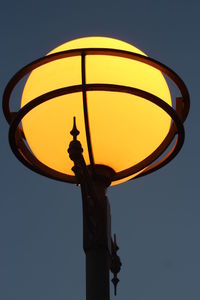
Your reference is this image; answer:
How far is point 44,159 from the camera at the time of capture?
3.55 metres

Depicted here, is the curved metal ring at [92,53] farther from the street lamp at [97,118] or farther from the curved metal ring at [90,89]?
the curved metal ring at [90,89]

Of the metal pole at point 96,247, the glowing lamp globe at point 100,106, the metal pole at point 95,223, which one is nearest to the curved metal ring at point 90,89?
the glowing lamp globe at point 100,106

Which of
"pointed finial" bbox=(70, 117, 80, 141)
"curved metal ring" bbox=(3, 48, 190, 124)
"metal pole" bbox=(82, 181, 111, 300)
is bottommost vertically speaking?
"metal pole" bbox=(82, 181, 111, 300)

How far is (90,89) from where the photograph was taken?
126 inches

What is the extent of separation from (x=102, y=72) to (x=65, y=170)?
586mm

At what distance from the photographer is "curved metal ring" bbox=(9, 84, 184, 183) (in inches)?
126

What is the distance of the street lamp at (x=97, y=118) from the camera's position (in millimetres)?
3246

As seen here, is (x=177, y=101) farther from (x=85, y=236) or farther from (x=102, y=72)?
(x=85, y=236)

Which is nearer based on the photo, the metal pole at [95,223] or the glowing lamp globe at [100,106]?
the metal pole at [95,223]

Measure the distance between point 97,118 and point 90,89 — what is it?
0.15 meters

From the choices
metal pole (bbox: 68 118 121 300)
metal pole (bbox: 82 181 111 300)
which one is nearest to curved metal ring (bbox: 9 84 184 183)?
metal pole (bbox: 68 118 121 300)

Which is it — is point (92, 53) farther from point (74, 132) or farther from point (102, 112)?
point (74, 132)

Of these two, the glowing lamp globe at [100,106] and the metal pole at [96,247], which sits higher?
the glowing lamp globe at [100,106]

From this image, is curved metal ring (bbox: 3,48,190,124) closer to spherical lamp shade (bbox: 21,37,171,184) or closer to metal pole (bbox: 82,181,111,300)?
spherical lamp shade (bbox: 21,37,171,184)
